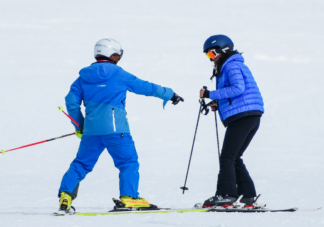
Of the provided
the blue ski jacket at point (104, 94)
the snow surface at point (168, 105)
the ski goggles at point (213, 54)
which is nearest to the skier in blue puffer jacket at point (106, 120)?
the blue ski jacket at point (104, 94)

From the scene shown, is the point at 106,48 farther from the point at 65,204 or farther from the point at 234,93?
the point at 65,204

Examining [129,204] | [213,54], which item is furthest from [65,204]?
[213,54]

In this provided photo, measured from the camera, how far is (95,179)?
9336mm

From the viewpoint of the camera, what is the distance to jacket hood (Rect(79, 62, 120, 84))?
4.85m

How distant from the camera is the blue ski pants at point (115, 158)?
193 inches

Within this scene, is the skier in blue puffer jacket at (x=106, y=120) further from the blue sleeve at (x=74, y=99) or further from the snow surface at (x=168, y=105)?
the snow surface at (x=168, y=105)

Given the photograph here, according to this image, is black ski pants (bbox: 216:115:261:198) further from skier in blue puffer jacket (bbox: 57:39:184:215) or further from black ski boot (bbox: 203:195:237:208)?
skier in blue puffer jacket (bbox: 57:39:184:215)

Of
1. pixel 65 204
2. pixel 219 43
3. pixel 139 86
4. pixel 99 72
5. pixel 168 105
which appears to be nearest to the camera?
pixel 65 204

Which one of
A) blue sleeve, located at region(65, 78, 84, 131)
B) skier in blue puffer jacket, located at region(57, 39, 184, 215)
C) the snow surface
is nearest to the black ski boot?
the snow surface

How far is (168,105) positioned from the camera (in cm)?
1540

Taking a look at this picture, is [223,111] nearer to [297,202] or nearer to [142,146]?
[297,202]

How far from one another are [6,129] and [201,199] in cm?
790

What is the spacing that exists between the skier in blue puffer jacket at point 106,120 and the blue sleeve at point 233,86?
25.2 inches

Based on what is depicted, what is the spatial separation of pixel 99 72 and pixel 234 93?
135 cm
